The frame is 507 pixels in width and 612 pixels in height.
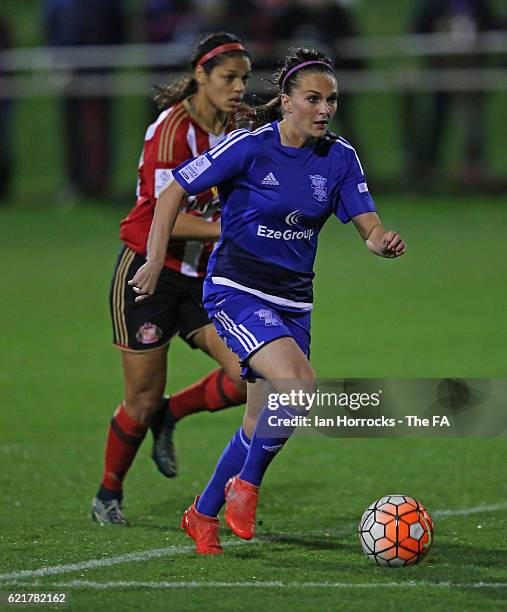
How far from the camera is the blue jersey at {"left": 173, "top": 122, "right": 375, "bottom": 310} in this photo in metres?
6.24

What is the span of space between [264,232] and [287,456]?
2.71m

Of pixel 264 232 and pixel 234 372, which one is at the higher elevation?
pixel 264 232

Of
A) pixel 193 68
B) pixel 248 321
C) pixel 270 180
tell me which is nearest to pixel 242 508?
pixel 248 321

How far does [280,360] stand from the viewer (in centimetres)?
601

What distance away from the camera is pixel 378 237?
618 centimetres

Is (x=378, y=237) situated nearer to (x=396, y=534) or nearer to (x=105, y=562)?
(x=396, y=534)

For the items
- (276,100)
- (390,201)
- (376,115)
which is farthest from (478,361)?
(376,115)

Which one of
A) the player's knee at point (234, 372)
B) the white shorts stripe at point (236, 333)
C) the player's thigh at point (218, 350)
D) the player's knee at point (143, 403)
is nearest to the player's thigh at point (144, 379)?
the player's knee at point (143, 403)

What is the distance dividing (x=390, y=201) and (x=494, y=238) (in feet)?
7.91

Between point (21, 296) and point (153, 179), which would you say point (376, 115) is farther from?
point (153, 179)

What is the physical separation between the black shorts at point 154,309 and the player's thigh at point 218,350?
0.13ft

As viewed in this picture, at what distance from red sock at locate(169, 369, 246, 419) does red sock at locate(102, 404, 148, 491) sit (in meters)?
0.52

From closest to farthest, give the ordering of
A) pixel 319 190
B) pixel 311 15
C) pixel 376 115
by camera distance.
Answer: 1. pixel 319 190
2. pixel 311 15
3. pixel 376 115
